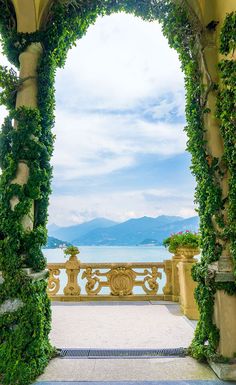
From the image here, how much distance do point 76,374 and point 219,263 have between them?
6.46 feet

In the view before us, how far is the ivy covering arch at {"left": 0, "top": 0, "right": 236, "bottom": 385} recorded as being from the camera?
304 cm

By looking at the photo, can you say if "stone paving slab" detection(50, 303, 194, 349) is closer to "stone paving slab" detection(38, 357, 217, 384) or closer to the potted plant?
"stone paving slab" detection(38, 357, 217, 384)

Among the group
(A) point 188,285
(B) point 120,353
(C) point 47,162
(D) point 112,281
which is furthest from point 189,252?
(C) point 47,162

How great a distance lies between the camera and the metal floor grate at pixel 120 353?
11.5ft

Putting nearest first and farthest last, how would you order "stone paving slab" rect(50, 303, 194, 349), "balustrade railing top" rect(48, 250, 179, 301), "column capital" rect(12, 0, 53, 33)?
"column capital" rect(12, 0, 53, 33)
"stone paving slab" rect(50, 303, 194, 349)
"balustrade railing top" rect(48, 250, 179, 301)

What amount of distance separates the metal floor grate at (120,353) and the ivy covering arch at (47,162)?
9.0 inches

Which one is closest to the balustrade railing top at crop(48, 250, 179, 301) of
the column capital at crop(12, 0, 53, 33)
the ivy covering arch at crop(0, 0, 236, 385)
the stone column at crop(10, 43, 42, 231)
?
the ivy covering arch at crop(0, 0, 236, 385)

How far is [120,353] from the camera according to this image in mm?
3607

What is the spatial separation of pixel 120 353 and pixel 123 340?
0.57 m

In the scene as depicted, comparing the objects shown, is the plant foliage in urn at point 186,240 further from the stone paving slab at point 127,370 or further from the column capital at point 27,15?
the column capital at point 27,15

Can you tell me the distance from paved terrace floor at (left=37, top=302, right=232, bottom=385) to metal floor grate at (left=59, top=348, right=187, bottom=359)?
12 cm

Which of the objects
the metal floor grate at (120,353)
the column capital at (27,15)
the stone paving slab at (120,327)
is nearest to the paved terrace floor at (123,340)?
the stone paving slab at (120,327)

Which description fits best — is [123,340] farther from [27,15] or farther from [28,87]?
[27,15]

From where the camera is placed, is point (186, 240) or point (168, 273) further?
point (168, 273)
